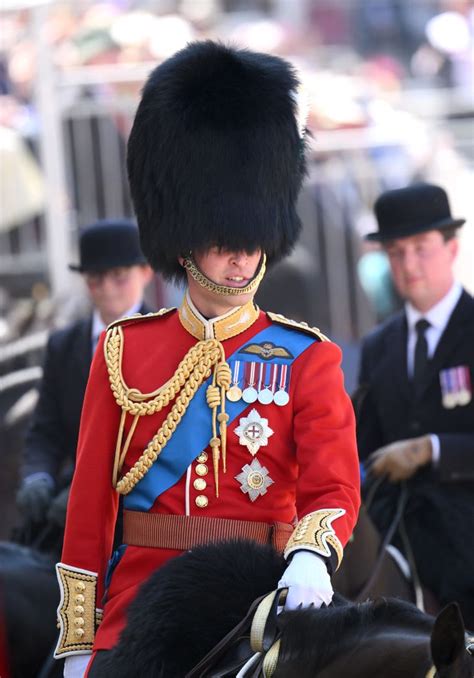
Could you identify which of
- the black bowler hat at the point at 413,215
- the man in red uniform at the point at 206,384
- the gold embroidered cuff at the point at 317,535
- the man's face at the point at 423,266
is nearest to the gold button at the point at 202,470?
the man in red uniform at the point at 206,384

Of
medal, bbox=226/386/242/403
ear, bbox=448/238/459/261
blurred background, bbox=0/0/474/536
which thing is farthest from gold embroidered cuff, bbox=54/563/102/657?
A: blurred background, bbox=0/0/474/536

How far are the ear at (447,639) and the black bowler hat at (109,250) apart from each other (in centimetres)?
326

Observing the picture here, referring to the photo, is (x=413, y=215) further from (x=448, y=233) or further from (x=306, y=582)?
(x=306, y=582)

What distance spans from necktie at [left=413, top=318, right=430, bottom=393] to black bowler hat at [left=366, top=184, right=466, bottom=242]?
0.33m

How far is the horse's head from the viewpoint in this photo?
2.34 meters

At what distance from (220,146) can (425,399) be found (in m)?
1.94

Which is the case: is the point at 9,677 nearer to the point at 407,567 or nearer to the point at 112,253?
the point at 407,567

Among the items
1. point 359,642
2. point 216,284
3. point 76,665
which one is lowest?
point 76,665

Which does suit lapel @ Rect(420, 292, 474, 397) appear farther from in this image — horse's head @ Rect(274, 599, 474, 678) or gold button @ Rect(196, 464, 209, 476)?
horse's head @ Rect(274, 599, 474, 678)

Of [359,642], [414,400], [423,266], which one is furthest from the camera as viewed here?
[423,266]

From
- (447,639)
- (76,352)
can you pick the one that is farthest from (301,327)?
(76,352)

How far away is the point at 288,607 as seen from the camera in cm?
265

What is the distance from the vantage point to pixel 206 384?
311 cm

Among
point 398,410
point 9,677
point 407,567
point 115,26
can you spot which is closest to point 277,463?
point 9,677
